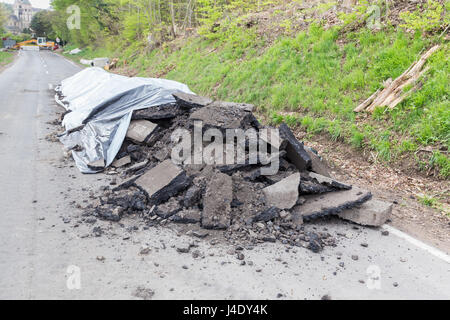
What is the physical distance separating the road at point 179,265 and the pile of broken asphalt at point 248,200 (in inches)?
9.0

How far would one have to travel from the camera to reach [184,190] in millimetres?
5750

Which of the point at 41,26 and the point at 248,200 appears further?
the point at 41,26

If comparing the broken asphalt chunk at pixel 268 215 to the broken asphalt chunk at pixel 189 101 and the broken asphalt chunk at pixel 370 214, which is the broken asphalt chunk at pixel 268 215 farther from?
the broken asphalt chunk at pixel 189 101

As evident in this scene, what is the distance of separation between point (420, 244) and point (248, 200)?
7.86 ft

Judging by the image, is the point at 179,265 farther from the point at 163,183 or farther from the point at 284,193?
the point at 284,193

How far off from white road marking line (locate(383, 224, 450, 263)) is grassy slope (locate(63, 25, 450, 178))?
6.67 ft

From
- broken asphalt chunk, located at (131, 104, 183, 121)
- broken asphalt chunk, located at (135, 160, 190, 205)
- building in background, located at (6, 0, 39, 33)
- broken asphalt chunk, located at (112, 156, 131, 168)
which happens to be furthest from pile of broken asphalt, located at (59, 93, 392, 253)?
building in background, located at (6, 0, 39, 33)

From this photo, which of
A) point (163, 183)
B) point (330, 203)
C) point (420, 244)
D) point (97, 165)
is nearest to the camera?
point (420, 244)

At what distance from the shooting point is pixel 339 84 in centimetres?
967

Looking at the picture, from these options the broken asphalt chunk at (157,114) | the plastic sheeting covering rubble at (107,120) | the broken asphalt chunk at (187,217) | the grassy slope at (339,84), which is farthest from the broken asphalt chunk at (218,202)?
the grassy slope at (339,84)

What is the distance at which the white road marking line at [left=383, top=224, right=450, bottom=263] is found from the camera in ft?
14.8

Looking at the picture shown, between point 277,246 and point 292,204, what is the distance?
90 centimetres

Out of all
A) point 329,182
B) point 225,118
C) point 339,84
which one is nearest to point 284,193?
point 329,182
